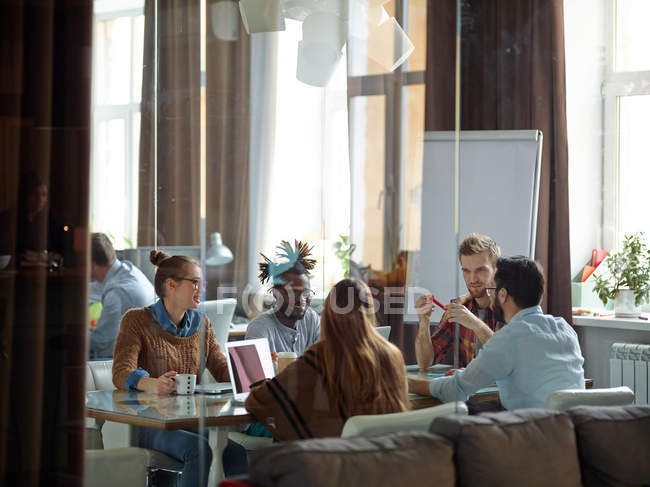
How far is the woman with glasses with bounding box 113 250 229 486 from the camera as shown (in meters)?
3.12

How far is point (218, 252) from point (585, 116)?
2868 mm

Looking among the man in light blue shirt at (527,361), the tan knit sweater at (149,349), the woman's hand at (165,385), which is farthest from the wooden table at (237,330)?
the man in light blue shirt at (527,361)

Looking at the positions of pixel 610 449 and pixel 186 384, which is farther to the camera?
pixel 186 384

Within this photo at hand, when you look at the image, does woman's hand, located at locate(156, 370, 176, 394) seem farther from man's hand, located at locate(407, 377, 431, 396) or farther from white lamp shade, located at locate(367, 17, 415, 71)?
white lamp shade, located at locate(367, 17, 415, 71)

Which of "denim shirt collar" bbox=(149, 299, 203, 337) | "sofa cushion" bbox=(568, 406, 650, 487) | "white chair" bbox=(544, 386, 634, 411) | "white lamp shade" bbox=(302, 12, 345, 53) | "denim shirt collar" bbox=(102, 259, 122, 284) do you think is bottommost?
"sofa cushion" bbox=(568, 406, 650, 487)

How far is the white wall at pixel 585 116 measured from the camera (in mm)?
4711

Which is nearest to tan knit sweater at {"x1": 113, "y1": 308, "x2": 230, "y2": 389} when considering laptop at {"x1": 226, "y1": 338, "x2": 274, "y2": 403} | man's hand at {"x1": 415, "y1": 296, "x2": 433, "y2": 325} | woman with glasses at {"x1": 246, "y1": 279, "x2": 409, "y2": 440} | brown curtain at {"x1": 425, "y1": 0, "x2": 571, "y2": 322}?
laptop at {"x1": 226, "y1": 338, "x2": 274, "y2": 403}

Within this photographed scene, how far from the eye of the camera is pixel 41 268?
8.30 feet

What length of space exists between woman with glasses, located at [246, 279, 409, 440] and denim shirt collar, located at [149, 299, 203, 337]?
2.37 feet

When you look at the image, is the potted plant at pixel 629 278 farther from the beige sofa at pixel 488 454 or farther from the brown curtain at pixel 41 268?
the brown curtain at pixel 41 268

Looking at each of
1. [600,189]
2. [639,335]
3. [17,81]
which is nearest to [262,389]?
[17,81]

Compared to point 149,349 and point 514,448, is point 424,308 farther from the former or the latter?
point 149,349

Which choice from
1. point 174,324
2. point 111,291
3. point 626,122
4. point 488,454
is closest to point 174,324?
point 174,324

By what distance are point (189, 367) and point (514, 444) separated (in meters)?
1.37
